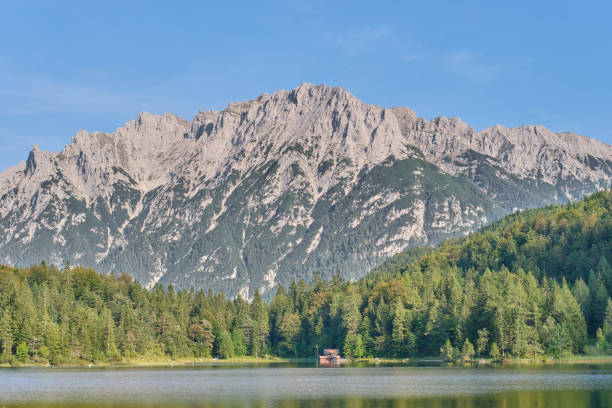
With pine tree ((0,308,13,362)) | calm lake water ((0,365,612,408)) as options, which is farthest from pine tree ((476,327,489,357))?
pine tree ((0,308,13,362))

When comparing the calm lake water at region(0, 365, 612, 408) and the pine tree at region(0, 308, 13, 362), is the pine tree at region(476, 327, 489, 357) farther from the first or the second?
the pine tree at region(0, 308, 13, 362)

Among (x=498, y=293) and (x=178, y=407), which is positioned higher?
(x=498, y=293)

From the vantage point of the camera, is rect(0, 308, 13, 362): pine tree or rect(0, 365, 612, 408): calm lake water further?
rect(0, 308, 13, 362): pine tree

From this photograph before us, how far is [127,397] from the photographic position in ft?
332

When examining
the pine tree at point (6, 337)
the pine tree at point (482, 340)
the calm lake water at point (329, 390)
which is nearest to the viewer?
the calm lake water at point (329, 390)

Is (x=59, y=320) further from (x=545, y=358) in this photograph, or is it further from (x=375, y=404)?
(x=375, y=404)

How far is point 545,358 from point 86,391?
105613 mm

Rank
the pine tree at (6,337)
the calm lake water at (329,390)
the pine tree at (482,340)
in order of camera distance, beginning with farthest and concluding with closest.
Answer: the pine tree at (6,337)
the pine tree at (482,340)
the calm lake water at (329,390)

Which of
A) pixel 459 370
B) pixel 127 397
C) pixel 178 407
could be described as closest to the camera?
pixel 178 407

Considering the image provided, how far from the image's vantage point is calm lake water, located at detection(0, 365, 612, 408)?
302 feet

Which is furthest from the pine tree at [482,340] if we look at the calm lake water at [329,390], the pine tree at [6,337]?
the pine tree at [6,337]

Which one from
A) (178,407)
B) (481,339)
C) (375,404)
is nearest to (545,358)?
(481,339)

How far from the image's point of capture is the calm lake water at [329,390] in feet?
302

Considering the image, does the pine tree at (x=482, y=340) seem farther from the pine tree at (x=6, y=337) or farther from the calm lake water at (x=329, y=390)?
the pine tree at (x=6, y=337)
